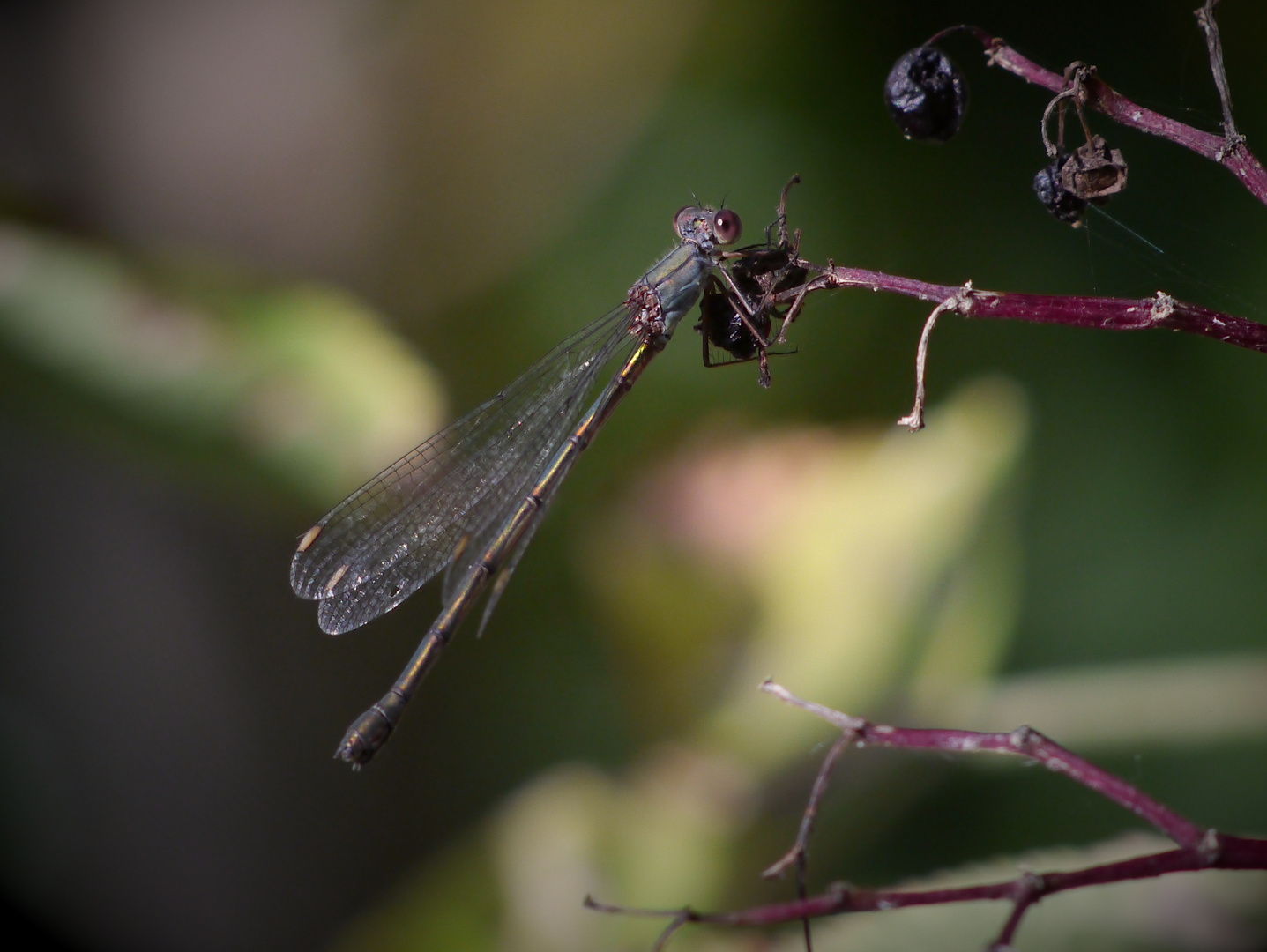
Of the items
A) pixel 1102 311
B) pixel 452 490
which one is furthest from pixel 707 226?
pixel 1102 311

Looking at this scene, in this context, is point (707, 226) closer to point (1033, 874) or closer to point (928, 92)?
point (928, 92)

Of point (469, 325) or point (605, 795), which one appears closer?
point (605, 795)

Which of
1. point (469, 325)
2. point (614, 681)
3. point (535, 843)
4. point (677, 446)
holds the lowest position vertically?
point (535, 843)

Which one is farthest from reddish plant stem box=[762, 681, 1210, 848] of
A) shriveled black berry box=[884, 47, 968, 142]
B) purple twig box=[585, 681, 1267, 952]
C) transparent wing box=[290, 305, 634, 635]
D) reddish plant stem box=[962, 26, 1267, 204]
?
transparent wing box=[290, 305, 634, 635]

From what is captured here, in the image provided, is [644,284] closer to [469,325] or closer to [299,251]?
[469,325]

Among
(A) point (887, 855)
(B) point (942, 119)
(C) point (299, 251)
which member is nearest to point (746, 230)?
(B) point (942, 119)

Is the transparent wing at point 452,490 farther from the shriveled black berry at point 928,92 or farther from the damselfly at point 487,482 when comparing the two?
the shriveled black berry at point 928,92
